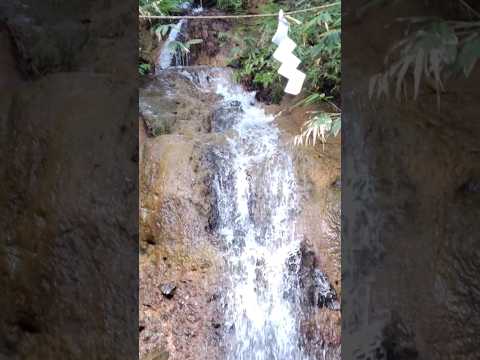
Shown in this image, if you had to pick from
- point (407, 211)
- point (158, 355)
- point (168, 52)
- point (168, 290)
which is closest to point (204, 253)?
point (168, 290)

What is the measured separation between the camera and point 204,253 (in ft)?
11.0

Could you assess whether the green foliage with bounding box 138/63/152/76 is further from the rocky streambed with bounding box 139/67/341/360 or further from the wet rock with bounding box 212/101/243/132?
the rocky streambed with bounding box 139/67/341/360

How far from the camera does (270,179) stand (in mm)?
3594

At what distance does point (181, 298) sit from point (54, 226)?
99.1 inches

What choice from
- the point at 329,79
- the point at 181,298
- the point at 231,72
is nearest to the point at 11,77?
the point at 181,298

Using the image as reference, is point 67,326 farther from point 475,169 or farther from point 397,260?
point 475,169

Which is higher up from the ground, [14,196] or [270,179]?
[14,196]

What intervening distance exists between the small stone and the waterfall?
1.19 feet

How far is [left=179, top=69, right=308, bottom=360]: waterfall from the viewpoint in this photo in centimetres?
333

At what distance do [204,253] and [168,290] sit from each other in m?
0.35

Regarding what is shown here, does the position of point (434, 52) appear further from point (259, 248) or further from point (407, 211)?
point (259, 248)

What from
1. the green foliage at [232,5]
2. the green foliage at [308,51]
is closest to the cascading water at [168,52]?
the green foliage at [232,5]

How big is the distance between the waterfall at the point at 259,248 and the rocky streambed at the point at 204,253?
22 mm

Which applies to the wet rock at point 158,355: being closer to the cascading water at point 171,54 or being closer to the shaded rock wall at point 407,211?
the shaded rock wall at point 407,211
